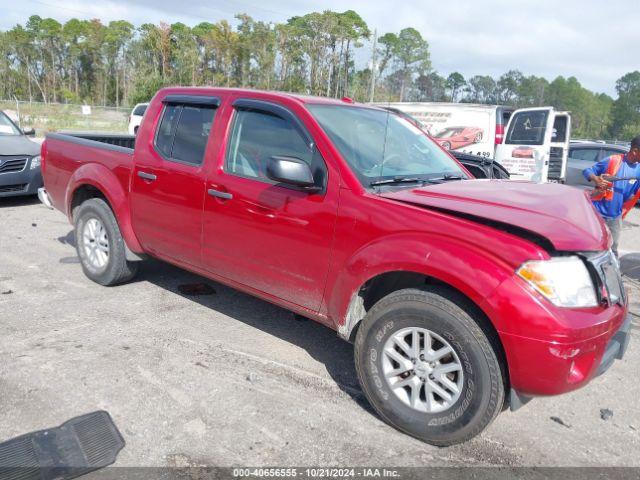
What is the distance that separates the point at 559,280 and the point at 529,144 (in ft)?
30.8

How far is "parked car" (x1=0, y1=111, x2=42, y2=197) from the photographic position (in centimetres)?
852

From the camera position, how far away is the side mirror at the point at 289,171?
310 centimetres

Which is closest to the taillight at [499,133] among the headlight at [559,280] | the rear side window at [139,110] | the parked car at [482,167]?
the parked car at [482,167]

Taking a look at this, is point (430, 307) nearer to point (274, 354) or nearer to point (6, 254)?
point (274, 354)

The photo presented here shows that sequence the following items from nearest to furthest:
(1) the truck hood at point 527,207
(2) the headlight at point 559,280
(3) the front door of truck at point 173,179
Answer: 1. (2) the headlight at point 559,280
2. (1) the truck hood at point 527,207
3. (3) the front door of truck at point 173,179

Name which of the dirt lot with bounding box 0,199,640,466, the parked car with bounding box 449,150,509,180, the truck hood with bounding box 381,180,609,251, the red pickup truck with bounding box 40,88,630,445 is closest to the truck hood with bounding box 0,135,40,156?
the dirt lot with bounding box 0,199,640,466

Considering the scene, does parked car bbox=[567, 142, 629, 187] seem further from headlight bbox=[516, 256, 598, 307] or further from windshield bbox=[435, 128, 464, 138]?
headlight bbox=[516, 256, 598, 307]

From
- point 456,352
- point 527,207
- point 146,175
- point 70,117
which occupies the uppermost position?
point 527,207

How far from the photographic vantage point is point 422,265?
2770 millimetres

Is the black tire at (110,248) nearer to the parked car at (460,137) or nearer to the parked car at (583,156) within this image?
the parked car at (460,137)

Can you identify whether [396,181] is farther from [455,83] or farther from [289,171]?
[455,83]

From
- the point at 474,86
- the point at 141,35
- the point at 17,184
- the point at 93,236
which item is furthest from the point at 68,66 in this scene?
the point at 93,236

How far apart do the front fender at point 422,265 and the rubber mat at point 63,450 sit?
1.42 meters

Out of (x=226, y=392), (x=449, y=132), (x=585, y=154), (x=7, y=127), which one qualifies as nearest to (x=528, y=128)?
(x=449, y=132)
